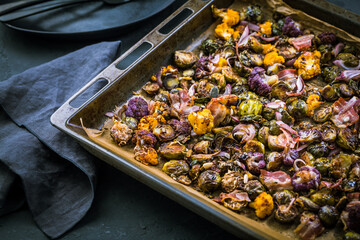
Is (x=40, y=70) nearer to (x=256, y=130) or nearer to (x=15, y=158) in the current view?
(x=15, y=158)

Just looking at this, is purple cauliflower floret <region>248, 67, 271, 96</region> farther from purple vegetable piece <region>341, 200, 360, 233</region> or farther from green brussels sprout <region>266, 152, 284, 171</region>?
purple vegetable piece <region>341, 200, 360, 233</region>

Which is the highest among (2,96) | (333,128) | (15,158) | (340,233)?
(2,96)

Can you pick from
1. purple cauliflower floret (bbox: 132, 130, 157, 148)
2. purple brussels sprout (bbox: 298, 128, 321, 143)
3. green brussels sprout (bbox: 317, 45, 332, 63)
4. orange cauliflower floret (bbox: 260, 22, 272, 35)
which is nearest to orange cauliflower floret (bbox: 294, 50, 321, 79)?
green brussels sprout (bbox: 317, 45, 332, 63)

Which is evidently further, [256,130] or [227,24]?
[227,24]

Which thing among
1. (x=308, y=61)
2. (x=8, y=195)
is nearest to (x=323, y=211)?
(x=308, y=61)

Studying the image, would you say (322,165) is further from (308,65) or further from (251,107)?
(308,65)

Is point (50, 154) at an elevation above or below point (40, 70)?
below

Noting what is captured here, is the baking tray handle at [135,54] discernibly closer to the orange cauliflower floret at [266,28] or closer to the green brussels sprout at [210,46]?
the green brussels sprout at [210,46]

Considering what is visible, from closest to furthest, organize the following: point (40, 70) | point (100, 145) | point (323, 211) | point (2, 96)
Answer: point (323, 211) → point (100, 145) → point (2, 96) → point (40, 70)
